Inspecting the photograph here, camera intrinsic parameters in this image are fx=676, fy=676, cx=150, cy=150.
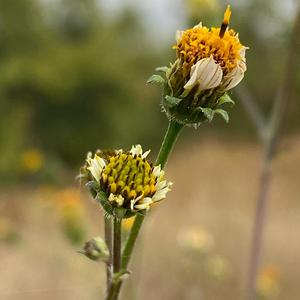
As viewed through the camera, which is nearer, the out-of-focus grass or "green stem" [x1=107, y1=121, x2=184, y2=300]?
"green stem" [x1=107, y1=121, x2=184, y2=300]

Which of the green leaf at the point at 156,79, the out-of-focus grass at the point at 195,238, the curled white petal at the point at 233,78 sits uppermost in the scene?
the out-of-focus grass at the point at 195,238

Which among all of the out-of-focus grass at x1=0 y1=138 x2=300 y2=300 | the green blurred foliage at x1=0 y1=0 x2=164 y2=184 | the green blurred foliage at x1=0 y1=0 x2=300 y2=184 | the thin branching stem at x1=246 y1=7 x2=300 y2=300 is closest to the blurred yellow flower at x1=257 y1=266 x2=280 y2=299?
the out-of-focus grass at x1=0 y1=138 x2=300 y2=300

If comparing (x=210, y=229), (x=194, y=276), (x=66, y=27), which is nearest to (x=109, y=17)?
(x=66, y=27)

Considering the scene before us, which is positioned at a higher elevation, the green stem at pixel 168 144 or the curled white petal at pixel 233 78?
the curled white petal at pixel 233 78

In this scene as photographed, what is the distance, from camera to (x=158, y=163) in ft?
2.86

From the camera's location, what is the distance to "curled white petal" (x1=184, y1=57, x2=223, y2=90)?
831 millimetres

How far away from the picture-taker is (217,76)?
84 centimetres

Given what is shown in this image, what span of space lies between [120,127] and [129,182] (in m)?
7.86

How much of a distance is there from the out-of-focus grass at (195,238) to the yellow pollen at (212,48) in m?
0.99

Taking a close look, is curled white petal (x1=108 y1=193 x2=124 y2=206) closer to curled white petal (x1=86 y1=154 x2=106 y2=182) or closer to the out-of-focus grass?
curled white petal (x1=86 y1=154 x2=106 y2=182)

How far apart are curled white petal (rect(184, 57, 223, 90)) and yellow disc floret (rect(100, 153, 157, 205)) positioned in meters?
0.12

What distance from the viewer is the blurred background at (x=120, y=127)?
6164 mm

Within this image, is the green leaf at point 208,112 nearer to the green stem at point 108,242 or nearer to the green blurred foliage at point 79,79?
the green stem at point 108,242

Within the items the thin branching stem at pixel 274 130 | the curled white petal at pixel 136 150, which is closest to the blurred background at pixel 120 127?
the thin branching stem at pixel 274 130
